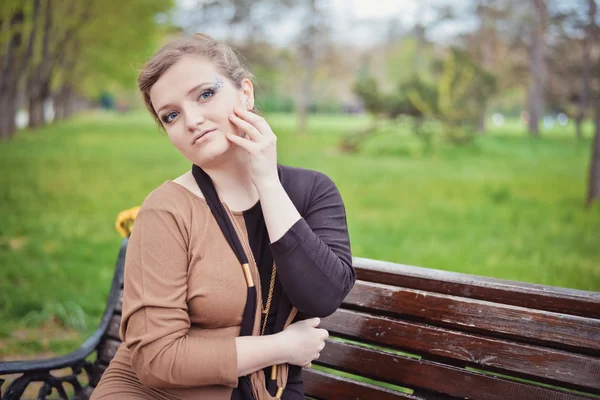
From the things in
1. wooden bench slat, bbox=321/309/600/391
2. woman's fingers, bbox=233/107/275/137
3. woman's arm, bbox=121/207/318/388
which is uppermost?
woman's fingers, bbox=233/107/275/137

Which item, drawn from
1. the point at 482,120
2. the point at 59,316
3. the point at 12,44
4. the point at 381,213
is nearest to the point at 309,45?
the point at 482,120

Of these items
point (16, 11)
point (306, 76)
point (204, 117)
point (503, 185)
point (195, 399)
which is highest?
point (204, 117)

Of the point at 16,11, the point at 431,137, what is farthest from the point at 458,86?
the point at 16,11

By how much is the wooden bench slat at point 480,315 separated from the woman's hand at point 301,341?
0.46m

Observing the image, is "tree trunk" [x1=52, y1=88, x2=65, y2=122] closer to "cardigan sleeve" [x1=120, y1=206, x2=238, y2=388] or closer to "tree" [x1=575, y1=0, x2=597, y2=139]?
"tree" [x1=575, y1=0, x2=597, y2=139]

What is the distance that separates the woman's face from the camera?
185cm

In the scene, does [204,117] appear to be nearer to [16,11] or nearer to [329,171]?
[329,171]

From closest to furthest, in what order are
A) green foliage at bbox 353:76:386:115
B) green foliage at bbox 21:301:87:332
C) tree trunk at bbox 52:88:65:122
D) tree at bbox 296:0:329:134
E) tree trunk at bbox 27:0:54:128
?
green foliage at bbox 21:301:87:332, green foliage at bbox 353:76:386:115, tree trunk at bbox 27:0:54:128, tree at bbox 296:0:329:134, tree trunk at bbox 52:88:65:122

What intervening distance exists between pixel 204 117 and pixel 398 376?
1.16m

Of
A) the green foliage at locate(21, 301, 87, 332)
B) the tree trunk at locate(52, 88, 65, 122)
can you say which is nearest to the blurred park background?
the green foliage at locate(21, 301, 87, 332)

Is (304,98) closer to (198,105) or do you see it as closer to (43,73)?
(43,73)

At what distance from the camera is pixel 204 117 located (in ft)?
6.08

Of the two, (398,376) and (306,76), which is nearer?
(398,376)

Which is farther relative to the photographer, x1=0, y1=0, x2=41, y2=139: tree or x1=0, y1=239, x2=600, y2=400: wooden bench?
x1=0, y1=0, x2=41, y2=139: tree
